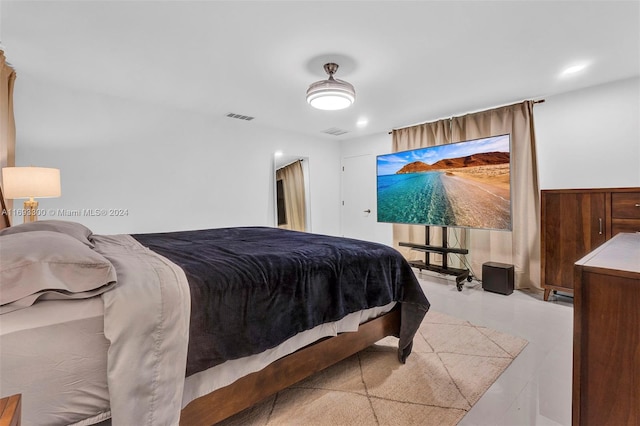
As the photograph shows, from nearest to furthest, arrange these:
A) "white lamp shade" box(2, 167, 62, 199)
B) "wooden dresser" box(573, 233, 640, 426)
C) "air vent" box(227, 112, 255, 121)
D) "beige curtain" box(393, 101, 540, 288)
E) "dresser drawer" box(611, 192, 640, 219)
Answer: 1. "wooden dresser" box(573, 233, 640, 426)
2. "white lamp shade" box(2, 167, 62, 199)
3. "dresser drawer" box(611, 192, 640, 219)
4. "beige curtain" box(393, 101, 540, 288)
5. "air vent" box(227, 112, 255, 121)

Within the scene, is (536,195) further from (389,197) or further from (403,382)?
(403,382)

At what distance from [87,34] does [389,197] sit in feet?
12.2

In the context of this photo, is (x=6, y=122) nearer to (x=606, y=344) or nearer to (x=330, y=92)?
(x=330, y=92)

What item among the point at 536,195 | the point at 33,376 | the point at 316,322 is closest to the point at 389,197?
the point at 536,195

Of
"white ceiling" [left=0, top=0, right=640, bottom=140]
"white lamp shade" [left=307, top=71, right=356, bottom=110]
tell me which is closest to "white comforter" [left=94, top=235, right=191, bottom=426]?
"white ceiling" [left=0, top=0, right=640, bottom=140]

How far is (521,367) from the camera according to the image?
2023 mm

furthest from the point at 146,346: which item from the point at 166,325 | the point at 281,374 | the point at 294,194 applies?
the point at 294,194

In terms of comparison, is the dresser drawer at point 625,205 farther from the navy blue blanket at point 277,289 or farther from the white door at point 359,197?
the white door at point 359,197

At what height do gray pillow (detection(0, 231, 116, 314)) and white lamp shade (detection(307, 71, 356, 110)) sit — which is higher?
white lamp shade (detection(307, 71, 356, 110))

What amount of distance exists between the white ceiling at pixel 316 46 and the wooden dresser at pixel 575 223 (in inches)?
47.8

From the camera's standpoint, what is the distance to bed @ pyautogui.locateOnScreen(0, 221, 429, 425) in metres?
0.93

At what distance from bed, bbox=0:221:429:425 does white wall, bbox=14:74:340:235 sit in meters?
1.98

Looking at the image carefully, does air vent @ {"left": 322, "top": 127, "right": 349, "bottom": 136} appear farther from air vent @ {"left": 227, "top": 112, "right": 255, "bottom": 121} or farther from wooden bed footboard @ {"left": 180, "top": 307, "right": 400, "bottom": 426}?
wooden bed footboard @ {"left": 180, "top": 307, "right": 400, "bottom": 426}

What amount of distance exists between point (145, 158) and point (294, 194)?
2361mm
